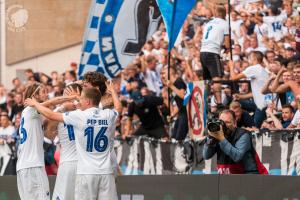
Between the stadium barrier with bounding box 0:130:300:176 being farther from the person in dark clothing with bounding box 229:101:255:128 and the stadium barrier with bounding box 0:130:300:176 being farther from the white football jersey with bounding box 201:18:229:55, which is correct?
the white football jersey with bounding box 201:18:229:55

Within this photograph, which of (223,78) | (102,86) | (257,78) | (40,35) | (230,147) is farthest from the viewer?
(40,35)

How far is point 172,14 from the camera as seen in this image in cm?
1786

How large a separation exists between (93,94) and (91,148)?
68cm

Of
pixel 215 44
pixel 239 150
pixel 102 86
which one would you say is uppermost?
pixel 215 44

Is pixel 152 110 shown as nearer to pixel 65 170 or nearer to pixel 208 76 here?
pixel 208 76

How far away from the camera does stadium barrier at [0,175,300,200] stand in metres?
13.9

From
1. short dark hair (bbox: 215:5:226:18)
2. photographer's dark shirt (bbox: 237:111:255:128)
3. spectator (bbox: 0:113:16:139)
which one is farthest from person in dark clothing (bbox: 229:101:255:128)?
spectator (bbox: 0:113:16:139)

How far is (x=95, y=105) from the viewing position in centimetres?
1248

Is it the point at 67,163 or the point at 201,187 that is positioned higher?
the point at 67,163

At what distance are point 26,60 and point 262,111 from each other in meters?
12.0

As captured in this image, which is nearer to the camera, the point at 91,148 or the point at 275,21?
the point at 91,148

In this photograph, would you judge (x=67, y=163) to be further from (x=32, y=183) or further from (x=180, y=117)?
(x=180, y=117)

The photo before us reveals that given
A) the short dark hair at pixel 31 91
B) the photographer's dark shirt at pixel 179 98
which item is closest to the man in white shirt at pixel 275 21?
the photographer's dark shirt at pixel 179 98

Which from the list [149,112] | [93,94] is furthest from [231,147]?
[149,112]
